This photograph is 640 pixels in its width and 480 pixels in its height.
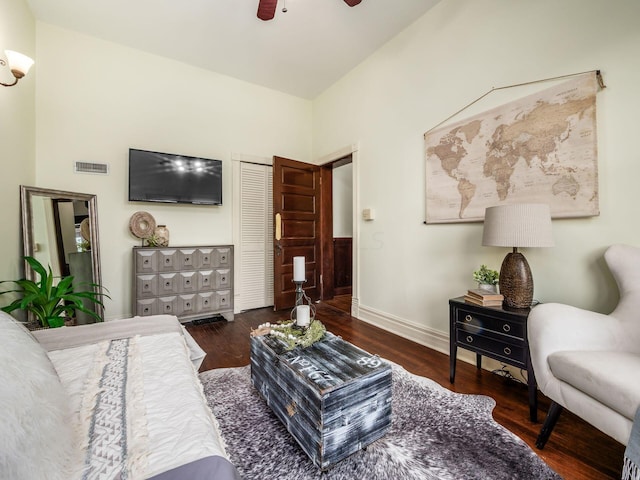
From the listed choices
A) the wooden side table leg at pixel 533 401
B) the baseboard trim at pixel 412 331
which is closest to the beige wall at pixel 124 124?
the baseboard trim at pixel 412 331

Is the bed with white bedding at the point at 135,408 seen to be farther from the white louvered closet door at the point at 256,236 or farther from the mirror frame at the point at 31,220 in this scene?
the white louvered closet door at the point at 256,236

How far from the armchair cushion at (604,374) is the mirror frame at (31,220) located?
12.5ft

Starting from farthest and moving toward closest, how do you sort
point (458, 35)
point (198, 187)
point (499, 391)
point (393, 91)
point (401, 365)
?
point (198, 187), point (393, 91), point (458, 35), point (401, 365), point (499, 391)

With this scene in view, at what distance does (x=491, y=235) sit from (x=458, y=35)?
1903 millimetres

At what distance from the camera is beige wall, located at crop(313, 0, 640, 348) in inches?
66.1

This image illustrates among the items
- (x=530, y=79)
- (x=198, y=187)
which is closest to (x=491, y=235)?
(x=530, y=79)

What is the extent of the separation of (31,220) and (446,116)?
3935 mm

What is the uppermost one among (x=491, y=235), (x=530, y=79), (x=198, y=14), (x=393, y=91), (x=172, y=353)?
(x=198, y=14)

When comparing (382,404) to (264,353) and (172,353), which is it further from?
(172,353)

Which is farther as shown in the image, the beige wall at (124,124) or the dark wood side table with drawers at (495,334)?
the beige wall at (124,124)

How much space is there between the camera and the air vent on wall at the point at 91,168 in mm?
3021

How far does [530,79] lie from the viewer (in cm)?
203

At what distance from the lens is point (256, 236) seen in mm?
4102

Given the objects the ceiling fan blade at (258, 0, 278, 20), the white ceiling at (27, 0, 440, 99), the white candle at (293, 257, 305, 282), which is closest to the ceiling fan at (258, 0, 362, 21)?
the ceiling fan blade at (258, 0, 278, 20)
